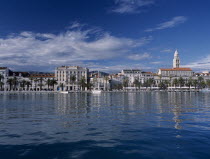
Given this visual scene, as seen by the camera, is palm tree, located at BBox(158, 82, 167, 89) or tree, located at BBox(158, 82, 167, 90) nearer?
palm tree, located at BBox(158, 82, 167, 89)

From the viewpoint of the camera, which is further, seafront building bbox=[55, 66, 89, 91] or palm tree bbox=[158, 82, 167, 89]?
palm tree bbox=[158, 82, 167, 89]

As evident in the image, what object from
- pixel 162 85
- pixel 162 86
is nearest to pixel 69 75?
pixel 162 85

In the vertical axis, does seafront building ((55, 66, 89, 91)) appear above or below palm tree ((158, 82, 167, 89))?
above

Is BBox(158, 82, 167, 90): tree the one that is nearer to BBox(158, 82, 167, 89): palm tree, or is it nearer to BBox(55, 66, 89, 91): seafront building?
BBox(158, 82, 167, 89): palm tree

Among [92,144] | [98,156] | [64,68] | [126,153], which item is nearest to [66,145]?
[92,144]

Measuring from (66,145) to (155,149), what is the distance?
4.69 metres

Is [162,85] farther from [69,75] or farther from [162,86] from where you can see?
[69,75]

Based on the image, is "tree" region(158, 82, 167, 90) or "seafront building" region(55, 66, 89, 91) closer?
"seafront building" region(55, 66, 89, 91)

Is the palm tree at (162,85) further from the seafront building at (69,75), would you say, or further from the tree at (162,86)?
the seafront building at (69,75)

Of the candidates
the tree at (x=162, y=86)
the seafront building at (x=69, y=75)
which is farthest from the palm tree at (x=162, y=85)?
the seafront building at (x=69, y=75)

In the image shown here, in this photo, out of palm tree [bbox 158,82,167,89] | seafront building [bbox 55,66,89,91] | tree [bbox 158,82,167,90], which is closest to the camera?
seafront building [bbox 55,66,89,91]

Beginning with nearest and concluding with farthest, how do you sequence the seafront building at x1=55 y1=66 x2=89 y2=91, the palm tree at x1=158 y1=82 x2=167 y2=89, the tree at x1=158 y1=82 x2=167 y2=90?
the seafront building at x1=55 y1=66 x2=89 y2=91, the palm tree at x1=158 y1=82 x2=167 y2=89, the tree at x1=158 y1=82 x2=167 y2=90

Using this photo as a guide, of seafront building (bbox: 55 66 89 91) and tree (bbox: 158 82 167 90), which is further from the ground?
seafront building (bbox: 55 66 89 91)

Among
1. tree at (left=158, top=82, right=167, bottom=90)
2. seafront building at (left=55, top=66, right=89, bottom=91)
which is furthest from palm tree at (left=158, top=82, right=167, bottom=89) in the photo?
seafront building at (left=55, top=66, right=89, bottom=91)
